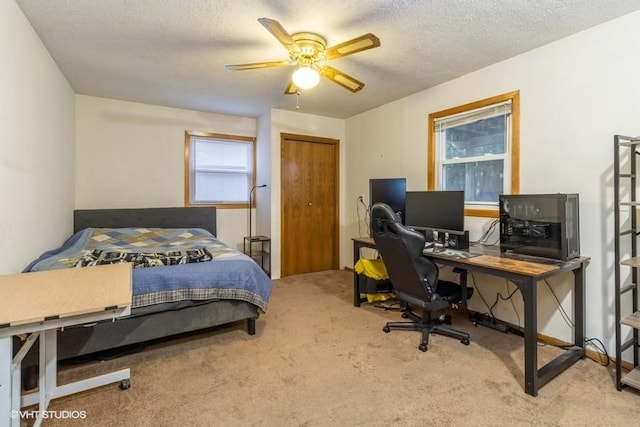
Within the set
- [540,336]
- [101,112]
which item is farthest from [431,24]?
[101,112]

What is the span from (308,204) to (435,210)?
7.10 ft

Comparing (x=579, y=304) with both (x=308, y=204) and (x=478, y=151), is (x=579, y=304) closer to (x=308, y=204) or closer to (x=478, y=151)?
(x=478, y=151)

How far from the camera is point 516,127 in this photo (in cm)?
275

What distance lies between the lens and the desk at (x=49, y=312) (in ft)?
3.93

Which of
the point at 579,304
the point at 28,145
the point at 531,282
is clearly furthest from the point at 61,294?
the point at 579,304

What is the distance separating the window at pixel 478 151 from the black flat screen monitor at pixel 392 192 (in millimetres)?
304

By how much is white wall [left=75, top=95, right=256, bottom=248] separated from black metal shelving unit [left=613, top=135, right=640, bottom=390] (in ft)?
14.0

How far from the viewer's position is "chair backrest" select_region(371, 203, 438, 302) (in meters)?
2.37

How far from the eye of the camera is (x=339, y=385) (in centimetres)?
200

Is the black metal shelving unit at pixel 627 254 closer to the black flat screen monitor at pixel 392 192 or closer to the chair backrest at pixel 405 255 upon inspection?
the chair backrest at pixel 405 255

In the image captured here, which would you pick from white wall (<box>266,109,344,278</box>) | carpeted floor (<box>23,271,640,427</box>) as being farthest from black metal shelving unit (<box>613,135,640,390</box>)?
white wall (<box>266,109,344,278</box>)

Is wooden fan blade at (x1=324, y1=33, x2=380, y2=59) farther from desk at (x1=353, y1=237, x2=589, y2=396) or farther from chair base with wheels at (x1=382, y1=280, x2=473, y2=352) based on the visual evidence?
chair base with wheels at (x1=382, y1=280, x2=473, y2=352)

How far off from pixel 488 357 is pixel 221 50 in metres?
3.13

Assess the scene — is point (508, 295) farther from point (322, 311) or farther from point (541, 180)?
point (322, 311)
